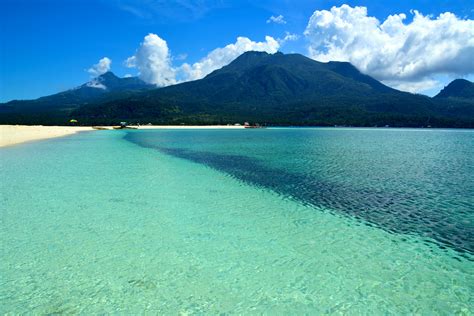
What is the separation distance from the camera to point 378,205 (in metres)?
16.5

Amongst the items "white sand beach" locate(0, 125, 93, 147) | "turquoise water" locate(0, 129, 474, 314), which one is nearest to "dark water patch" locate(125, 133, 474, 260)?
"turquoise water" locate(0, 129, 474, 314)

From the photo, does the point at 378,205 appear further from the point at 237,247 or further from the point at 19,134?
the point at 19,134

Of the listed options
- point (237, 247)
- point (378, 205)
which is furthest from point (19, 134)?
point (378, 205)

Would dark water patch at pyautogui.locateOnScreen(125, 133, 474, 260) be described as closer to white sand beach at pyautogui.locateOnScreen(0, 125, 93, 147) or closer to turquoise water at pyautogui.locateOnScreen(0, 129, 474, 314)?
turquoise water at pyautogui.locateOnScreen(0, 129, 474, 314)

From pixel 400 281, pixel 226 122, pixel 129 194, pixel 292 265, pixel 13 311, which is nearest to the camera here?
pixel 13 311

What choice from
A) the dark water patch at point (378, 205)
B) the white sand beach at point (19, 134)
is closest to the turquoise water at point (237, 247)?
the dark water patch at point (378, 205)

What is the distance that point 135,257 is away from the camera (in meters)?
10.3

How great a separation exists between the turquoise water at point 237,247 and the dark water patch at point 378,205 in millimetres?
87

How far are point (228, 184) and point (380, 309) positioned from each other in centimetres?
1554

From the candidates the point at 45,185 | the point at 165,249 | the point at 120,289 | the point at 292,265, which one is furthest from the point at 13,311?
the point at 45,185

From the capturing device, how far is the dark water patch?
12414 mm

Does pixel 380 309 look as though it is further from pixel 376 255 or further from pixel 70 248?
pixel 70 248

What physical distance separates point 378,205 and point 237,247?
9.35 meters

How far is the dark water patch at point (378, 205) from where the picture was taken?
40.7 feet
